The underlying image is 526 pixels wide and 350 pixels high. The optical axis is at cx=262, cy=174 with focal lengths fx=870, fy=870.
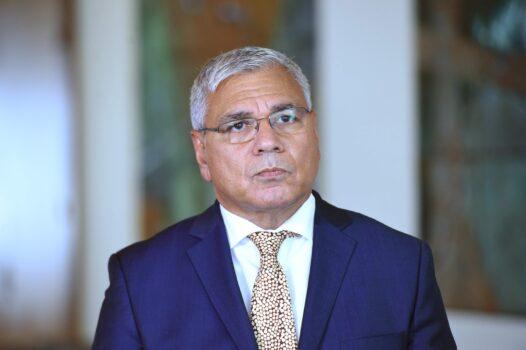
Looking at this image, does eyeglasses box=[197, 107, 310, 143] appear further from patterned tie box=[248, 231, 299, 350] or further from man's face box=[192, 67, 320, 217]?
patterned tie box=[248, 231, 299, 350]

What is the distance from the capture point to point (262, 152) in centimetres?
228

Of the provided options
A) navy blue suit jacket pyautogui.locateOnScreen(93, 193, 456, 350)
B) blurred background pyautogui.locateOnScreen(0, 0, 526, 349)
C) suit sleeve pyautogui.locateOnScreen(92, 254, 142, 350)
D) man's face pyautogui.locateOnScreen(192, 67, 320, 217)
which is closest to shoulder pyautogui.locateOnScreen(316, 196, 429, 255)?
navy blue suit jacket pyautogui.locateOnScreen(93, 193, 456, 350)

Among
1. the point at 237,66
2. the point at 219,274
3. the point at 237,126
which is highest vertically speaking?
the point at 237,66

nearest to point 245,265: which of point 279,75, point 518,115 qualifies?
point 279,75

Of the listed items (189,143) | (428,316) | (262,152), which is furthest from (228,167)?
(189,143)

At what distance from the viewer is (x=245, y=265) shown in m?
2.36

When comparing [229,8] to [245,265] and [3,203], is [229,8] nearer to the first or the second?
[3,203]

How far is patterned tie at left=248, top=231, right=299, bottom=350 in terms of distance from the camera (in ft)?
7.28

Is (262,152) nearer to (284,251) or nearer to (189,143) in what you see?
(284,251)

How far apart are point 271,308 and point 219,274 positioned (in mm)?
163

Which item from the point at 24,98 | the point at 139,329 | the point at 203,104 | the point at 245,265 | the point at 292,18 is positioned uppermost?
the point at 292,18

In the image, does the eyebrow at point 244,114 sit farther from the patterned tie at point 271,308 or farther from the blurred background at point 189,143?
the blurred background at point 189,143

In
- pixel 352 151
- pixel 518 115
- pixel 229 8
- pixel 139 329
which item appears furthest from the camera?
pixel 229 8

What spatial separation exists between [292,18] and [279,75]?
3.60 metres
